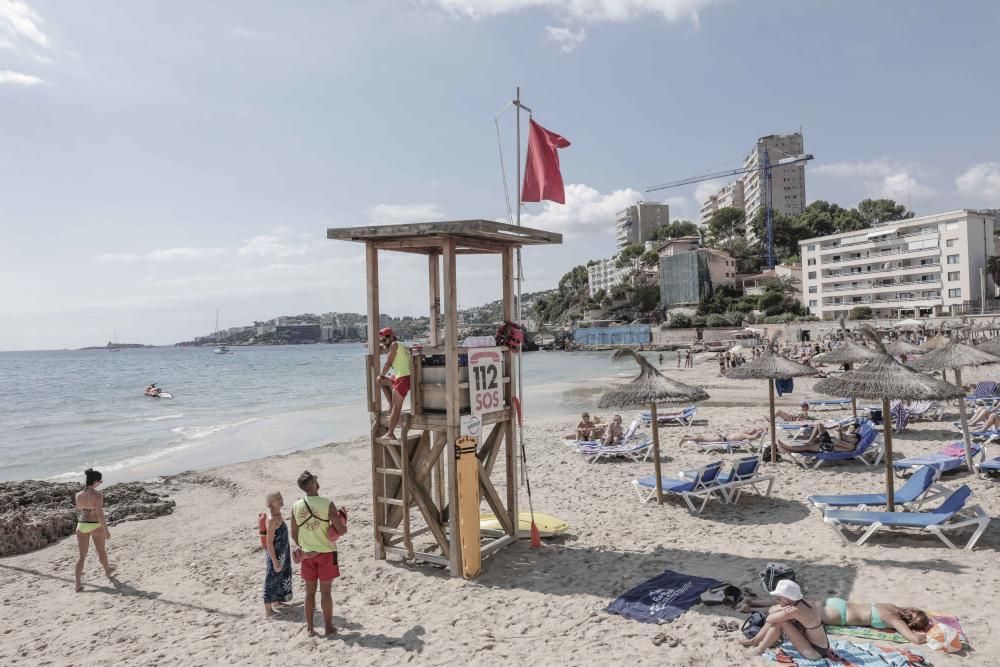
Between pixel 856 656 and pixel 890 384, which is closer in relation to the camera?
pixel 856 656

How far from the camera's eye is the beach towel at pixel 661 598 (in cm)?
566

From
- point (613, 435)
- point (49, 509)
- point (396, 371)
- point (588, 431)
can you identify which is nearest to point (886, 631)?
point (396, 371)

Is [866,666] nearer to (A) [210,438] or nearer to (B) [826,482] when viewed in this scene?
(B) [826,482]

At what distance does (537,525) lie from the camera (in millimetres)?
8180

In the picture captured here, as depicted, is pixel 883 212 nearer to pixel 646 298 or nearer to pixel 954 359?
pixel 646 298

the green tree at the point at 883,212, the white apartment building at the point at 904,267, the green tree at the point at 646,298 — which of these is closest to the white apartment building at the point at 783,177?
the green tree at the point at 883,212

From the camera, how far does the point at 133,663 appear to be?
5.61 m

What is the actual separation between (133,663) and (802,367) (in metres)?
11.1

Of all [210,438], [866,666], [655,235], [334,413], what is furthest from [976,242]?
[655,235]

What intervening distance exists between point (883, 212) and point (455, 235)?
128 metres

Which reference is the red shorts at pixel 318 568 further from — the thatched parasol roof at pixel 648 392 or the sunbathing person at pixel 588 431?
the sunbathing person at pixel 588 431

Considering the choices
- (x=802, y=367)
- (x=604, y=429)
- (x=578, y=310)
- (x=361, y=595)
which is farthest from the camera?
(x=578, y=310)

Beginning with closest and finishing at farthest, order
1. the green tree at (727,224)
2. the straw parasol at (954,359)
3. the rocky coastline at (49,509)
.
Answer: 1. the rocky coastline at (49,509)
2. the straw parasol at (954,359)
3. the green tree at (727,224)

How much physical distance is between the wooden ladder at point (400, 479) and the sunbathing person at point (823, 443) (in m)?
7.34
